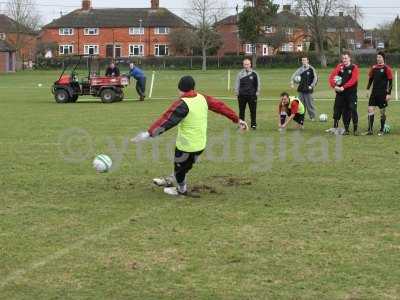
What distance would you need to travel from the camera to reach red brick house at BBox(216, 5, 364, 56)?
87.4 m

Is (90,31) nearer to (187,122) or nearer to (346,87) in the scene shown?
(346,87)

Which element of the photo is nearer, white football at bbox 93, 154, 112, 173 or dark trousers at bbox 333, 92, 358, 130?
white football at bbox 93, 154, 112, 173

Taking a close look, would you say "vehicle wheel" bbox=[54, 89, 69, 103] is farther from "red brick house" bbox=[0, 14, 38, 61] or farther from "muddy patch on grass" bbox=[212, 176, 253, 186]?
"red brick house" bbox=[0, 14, 38, 61]

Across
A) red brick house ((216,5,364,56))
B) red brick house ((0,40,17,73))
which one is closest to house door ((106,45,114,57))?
red brick house ((216,5,364,56))

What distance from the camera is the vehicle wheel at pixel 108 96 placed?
27391 mm

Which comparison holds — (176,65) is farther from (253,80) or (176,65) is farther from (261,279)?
(261,279)

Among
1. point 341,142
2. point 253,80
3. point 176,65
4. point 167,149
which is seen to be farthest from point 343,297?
point 176,65

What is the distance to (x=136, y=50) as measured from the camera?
10106 centimetres

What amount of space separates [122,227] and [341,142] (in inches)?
309

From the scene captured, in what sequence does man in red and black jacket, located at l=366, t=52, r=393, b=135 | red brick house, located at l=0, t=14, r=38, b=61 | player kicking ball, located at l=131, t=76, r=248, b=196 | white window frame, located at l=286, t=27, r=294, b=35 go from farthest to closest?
1. white window frame, located at l=286, t=27, r=294, b=35
2. red brick house, located at l=0, t=14, r=38, b=61
3. man in red and black jacket, located at l=366, t=52, r=393, b=135
4. player kicking ball, located at l=131, t=76, r=248, b=196

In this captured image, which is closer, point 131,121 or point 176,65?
point 131,121

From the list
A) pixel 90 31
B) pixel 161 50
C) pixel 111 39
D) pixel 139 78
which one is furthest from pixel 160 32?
pixel 139 78

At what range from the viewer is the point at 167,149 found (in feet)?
42.9

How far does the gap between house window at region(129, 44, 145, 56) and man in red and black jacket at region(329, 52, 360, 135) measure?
86808mm
